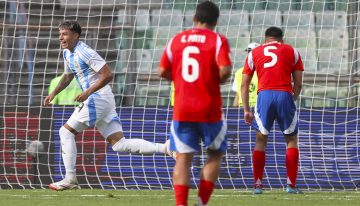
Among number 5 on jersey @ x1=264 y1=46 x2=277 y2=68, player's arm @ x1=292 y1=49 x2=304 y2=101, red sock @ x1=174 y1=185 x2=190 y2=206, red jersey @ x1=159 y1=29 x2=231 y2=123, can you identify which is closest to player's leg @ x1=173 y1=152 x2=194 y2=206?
red sock @ x1=174 y1=185 x2=190 y2=206

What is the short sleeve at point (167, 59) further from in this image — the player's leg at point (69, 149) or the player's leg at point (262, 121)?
the player's leg at point (262, 121)

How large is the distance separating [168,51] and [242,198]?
7.83 feet

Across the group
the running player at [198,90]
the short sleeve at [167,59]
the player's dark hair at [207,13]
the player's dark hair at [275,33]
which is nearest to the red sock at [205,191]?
the running player at [198,90]

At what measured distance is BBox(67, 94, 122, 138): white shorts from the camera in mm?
5410

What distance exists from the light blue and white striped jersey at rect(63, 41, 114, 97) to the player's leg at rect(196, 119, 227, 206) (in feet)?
6.97

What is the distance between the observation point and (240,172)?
7094mm

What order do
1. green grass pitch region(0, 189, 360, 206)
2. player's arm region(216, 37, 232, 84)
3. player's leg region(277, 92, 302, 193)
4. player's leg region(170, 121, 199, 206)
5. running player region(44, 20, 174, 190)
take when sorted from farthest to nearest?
player's leg region(277, 92, 302, 193) < running player region(44, 20, 174, 190) < green grass pitch region(0, 189, 360, 206) < player's leg region(170, 121, 199, 206) < player's arm region(216, 37, 232, 84)

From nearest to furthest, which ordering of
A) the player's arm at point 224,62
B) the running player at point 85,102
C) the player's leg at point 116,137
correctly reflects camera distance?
the player's arm at point 224,62 → the running player at point 85,102 → the player's leg at point 116,137

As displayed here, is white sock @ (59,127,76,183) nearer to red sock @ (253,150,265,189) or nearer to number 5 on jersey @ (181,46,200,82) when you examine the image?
red sock @ (253,150,265,189)

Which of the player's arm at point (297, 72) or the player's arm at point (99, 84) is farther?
the player's arm at point (297, 72)

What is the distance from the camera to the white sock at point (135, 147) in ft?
18.5

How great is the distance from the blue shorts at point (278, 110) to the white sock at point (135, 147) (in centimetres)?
112

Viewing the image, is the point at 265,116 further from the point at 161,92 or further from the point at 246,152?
the point at 161,92

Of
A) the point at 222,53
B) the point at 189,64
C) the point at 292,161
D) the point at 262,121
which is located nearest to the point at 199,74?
the point at 189,64
